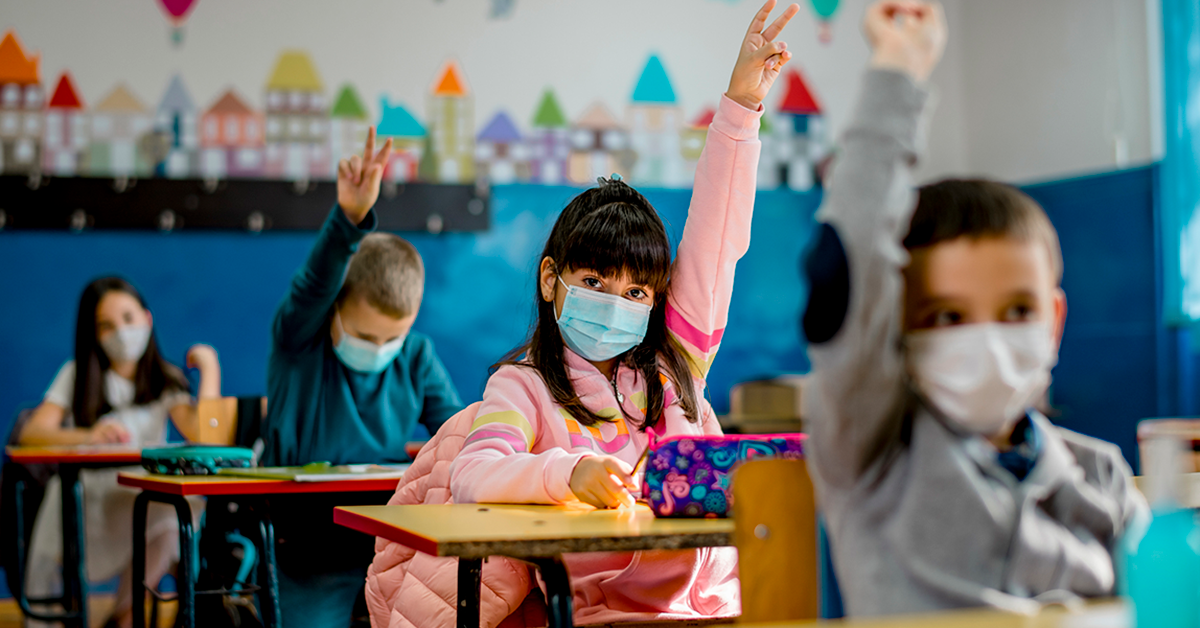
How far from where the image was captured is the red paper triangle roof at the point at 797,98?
5.16 metres

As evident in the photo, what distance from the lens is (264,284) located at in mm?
4559

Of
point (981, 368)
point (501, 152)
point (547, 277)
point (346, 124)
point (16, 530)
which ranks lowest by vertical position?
point (16, 530)

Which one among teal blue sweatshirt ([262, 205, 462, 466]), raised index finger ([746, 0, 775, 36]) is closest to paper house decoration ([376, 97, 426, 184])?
teal blue sweatshirt ([262, 205, 462, 466])

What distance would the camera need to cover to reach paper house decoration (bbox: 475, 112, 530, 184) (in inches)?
190

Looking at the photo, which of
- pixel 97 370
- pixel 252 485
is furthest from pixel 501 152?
pixel 252 485

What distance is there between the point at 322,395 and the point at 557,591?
Answer: 1579 mm

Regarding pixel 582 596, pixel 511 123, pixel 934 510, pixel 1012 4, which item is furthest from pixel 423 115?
pixel 934 510

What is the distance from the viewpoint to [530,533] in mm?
1081

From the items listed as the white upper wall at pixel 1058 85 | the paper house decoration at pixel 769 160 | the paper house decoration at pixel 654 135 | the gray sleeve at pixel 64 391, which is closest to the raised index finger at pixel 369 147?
the gray sleeve at pixel 64 391

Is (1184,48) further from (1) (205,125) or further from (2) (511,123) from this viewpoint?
(1) (205,125)

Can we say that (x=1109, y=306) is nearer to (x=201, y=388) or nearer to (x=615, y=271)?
(x=615, y=271)

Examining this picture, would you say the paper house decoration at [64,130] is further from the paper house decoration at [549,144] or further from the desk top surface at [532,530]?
the desk top surface at [532,530]

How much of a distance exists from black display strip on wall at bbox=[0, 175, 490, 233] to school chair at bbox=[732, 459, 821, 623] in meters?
3.72

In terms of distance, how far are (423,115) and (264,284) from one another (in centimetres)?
100
